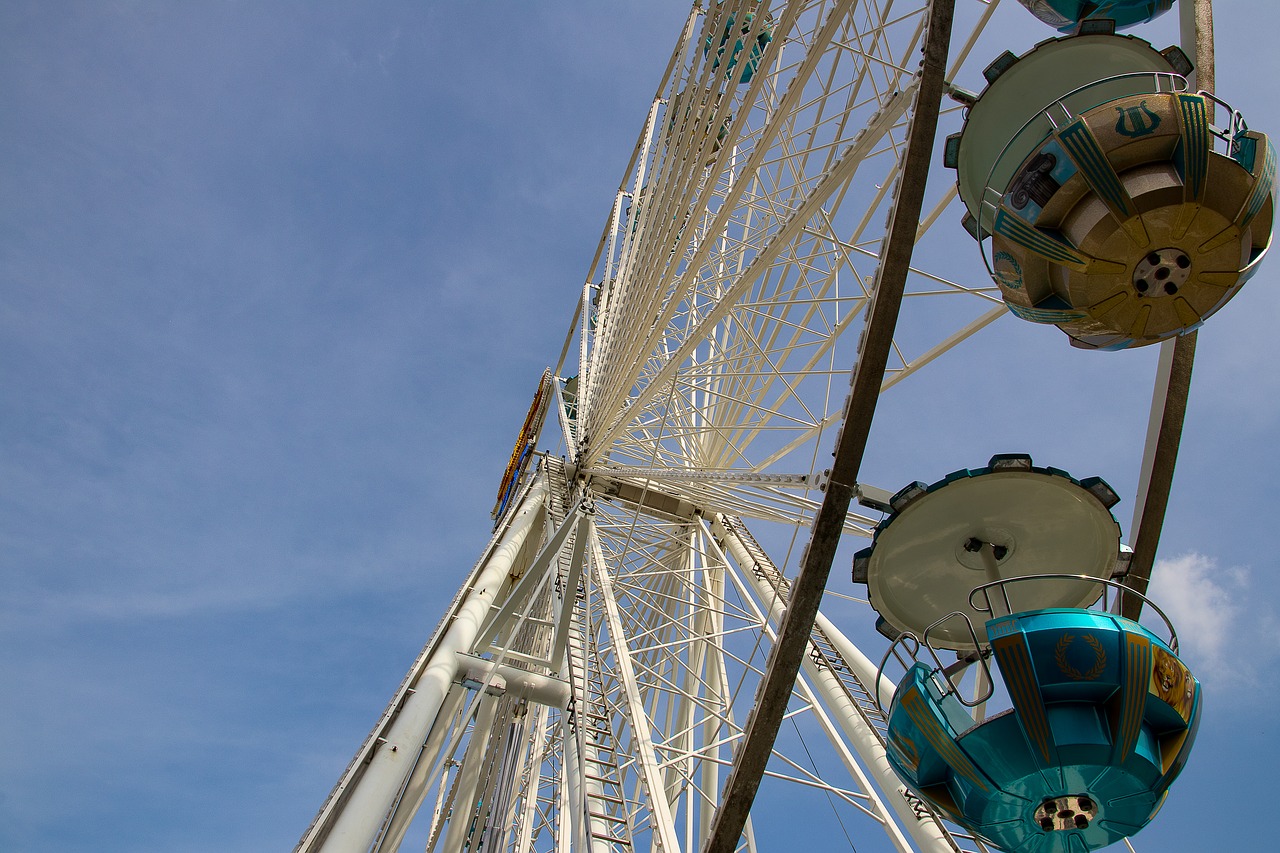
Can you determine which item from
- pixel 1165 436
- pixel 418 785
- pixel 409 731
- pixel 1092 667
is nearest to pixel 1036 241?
pixel 1165 436

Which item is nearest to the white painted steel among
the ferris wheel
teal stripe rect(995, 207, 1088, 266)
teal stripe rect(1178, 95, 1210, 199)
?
the ferris wheel

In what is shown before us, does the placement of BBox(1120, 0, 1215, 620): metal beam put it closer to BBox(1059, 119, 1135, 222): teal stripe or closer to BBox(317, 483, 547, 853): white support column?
BBox(1059, 119, 1135, 222): teal stripe

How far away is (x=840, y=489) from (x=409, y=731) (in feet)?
21.0

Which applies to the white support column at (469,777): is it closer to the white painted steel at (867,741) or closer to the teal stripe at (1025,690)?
the white painted steel at (867,741)

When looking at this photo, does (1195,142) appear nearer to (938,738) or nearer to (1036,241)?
(1036,241)

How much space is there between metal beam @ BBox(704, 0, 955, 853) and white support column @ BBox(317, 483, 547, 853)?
4.65m

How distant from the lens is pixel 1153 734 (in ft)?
16.2

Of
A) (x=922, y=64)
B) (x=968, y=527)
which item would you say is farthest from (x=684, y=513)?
(x=922, y=64)

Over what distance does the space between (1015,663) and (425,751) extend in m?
8.65

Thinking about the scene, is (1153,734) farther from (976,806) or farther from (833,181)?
(833,181)

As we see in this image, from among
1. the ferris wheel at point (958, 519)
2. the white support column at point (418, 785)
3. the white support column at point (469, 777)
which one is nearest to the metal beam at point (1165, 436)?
the ferris wheel at point (958, 519)

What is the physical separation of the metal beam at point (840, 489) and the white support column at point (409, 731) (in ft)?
15.3

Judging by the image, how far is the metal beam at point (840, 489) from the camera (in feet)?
17.1

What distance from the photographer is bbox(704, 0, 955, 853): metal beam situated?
5.20 metres
